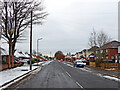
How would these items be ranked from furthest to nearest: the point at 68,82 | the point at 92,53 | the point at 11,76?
the point at 92,53
the point at 11,76
the point at 68,82

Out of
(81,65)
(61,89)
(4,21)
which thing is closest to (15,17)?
(4,21)

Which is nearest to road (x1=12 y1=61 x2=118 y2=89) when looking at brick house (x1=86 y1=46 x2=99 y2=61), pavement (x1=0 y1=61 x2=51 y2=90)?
pavement (x1=0 y1=61 x2=51 y2=90)

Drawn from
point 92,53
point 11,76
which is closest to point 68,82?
point 11,76

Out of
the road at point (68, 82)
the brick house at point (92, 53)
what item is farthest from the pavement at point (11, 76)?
the brick house at point (92, 53)

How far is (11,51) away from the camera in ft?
104

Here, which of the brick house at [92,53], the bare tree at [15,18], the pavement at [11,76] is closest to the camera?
the pavement at [11,76]

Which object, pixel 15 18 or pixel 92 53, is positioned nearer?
pixel 15 18

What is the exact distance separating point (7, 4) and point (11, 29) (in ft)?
13.0

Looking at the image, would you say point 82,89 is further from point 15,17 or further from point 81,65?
point 81,65

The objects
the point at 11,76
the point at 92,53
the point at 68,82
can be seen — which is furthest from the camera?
the point at 92,53

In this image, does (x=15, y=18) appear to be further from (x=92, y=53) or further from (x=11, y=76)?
(x=92, y=53)

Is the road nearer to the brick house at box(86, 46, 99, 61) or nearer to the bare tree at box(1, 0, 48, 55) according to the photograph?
the bare tree at box(1, 0, 48, 55)

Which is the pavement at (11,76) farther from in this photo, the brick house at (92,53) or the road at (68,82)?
the brick house at (92,53)

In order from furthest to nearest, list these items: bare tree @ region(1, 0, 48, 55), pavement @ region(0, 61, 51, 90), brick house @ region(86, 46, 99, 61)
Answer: brick house @ region(86, 46, 99, 61) → bare tree @ region(1, 0, 48, 55) → pavement @ region(0, 61, 51, 90)
